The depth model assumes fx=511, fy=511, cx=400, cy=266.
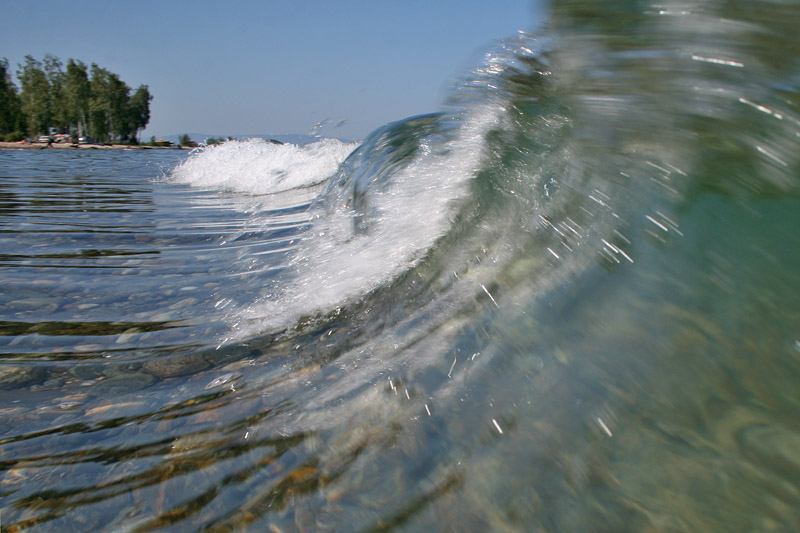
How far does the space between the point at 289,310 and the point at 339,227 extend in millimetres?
1434

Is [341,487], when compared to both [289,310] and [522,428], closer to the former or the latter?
[522,428]

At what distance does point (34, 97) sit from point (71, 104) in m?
5.36

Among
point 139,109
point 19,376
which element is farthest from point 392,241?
point 139,109

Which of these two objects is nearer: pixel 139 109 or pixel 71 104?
pixel 71 104

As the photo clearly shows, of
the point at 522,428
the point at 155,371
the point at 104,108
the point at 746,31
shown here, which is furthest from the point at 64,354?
the point at 104,108

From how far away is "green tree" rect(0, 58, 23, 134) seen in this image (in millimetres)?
49438

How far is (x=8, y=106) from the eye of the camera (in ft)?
165

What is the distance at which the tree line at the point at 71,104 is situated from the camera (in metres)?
53.0

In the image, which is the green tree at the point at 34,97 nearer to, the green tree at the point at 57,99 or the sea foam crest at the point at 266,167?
the green tree at the point at 57,99

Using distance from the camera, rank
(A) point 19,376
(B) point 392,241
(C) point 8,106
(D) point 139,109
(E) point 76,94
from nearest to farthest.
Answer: (A) point 19,376
(B) point 392,241
(C) point 8,106
(E) point 76,94
(D) point 139,109

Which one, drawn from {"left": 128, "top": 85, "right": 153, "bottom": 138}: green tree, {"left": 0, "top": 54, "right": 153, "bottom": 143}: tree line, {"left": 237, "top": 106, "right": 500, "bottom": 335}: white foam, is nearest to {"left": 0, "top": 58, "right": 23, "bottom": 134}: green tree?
{"left": 0, "top": 54, "right": 153, "bottom": 143}: tree line

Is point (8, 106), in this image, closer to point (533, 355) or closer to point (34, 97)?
point (34, 97)

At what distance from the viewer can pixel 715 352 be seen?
100 centimetres

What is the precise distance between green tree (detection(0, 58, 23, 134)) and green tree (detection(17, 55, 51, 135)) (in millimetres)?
854
